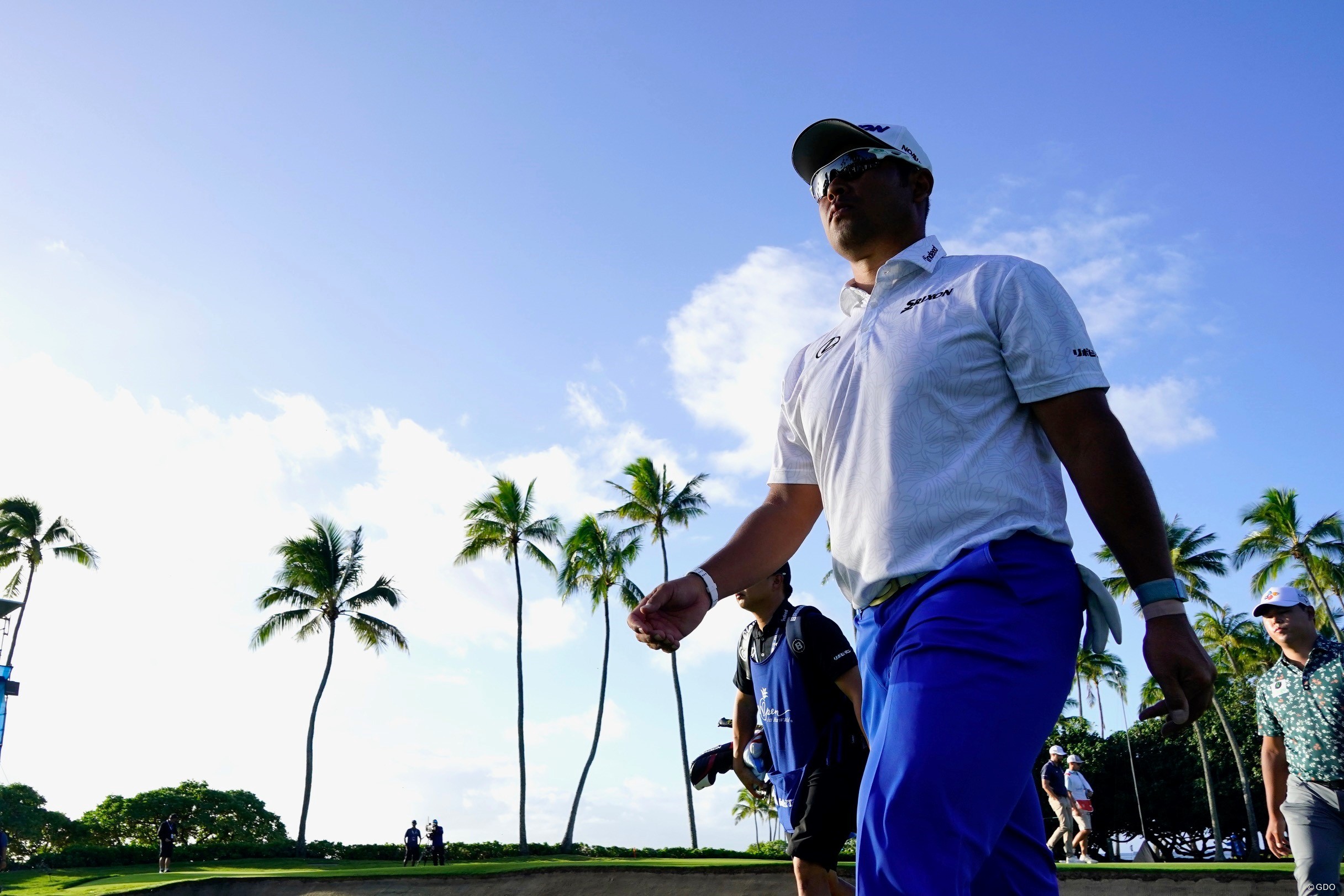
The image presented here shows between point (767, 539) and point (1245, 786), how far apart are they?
49966 mm

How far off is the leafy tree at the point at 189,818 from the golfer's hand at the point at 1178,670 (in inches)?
1632

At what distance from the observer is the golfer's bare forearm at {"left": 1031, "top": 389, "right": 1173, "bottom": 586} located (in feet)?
6.52

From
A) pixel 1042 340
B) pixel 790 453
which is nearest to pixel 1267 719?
pixel 790 453

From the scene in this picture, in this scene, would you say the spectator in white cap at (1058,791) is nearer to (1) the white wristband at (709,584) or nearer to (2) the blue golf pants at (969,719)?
(1) the white wristband at (709,584)

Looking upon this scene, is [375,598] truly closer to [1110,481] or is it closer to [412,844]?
[412,844]

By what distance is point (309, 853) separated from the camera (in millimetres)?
35062

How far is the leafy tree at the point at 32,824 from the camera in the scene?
1426 inches

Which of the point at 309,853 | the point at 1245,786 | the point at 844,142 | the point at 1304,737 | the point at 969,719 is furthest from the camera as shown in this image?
the point at 1245,786

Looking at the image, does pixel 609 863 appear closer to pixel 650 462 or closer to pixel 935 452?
pixel 935 452

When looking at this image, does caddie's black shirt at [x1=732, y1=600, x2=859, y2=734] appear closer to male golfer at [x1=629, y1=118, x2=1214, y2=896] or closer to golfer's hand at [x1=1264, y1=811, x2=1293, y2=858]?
male golfer at [x1=629, y1=118, x2=1214, y2=896]

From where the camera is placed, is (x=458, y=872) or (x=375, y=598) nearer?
(x=458, y=872)

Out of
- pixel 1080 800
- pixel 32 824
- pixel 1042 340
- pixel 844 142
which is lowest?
pixel 1080 800

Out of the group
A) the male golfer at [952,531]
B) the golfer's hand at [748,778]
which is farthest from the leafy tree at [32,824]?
the male golfer at [952,531]

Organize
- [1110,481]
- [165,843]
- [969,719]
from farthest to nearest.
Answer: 1. [165,843]
2. [1110,481]
3. [969,719]
